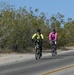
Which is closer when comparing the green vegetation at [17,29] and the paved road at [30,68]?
the paved road at [30,68]

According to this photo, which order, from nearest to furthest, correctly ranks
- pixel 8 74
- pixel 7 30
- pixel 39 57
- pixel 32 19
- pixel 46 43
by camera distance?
pixel 8 74, pixel 39 57, pixel 7 30, pixel 32 19, pixel 46 43

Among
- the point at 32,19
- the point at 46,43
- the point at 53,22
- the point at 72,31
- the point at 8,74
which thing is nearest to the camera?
the point at 8,74

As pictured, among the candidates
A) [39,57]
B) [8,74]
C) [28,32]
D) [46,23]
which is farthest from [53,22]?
[8,74]

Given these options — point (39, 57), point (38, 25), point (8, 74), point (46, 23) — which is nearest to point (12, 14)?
point (38, 25)

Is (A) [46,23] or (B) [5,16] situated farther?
(A) [46,23]

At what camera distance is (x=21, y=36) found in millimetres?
32656

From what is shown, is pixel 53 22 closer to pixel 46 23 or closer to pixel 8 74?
pixel 46 23

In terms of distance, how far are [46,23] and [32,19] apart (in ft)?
15.4

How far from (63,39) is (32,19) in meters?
6.22

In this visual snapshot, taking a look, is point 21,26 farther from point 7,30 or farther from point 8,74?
point 8,74

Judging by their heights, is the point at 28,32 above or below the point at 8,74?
above

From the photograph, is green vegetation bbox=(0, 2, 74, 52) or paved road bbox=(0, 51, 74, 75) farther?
green vegetation bbox=(0, 2, 74, 52)

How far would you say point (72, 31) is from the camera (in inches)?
1967

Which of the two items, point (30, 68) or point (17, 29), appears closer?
point (30, 68)
